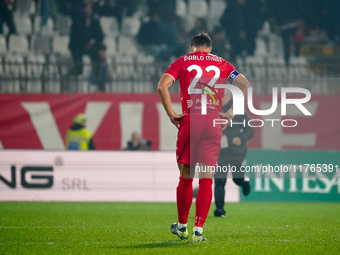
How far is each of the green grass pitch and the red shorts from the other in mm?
870

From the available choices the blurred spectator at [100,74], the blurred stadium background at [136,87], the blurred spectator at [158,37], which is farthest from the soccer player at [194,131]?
the blurred spectator at [158,37]

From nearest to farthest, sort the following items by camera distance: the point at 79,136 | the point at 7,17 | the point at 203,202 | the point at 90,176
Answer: the point at 203,202, the point at 90,176, the point at 79,136, the point at 7,17

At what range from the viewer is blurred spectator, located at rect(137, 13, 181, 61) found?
1710 cm

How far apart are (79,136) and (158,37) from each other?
4.41 meters

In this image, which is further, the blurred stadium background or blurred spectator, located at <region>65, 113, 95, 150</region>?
blurred spectator, located at <region>65, 113, 95, 150</region>

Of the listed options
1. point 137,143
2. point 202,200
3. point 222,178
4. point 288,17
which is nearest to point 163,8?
point 288,17

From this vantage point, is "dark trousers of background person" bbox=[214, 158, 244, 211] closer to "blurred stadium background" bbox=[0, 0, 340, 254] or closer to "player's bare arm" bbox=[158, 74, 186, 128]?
"blurred stadium background" bbox=[0, 0, 340, 254]

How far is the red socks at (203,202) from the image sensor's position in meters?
6.20

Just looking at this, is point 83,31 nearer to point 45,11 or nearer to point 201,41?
point 45,11

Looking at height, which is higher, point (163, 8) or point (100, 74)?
point (163, 8)

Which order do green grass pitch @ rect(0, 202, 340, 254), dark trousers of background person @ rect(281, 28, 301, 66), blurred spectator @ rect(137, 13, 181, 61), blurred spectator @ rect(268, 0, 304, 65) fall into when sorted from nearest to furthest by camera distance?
green grass pitch @ rect(0, 202, 340, 254) → blurred spectator @ rect(137, 13, 181, 61) → dark trousers of background person @ rect(281, 28, 301, 66) → blurred spectator @ rect(268, 0, 304, 65)

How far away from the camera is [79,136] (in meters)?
14.4

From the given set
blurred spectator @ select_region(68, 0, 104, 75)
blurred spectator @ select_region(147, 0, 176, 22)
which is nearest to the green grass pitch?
blurred spectator @ select_region(68, 0, 104, 75)

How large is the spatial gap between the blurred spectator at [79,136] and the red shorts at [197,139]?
824cm
